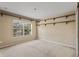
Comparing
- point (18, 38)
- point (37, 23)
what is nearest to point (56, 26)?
point (37, 23)

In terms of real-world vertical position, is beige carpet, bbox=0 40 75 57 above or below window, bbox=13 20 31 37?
below

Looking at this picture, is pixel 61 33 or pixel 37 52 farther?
pixel 61 33

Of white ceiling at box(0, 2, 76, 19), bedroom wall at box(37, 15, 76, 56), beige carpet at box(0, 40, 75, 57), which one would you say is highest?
white ceiling at box(0, 2, 76, 19)

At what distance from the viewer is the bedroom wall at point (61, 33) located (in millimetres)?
4096

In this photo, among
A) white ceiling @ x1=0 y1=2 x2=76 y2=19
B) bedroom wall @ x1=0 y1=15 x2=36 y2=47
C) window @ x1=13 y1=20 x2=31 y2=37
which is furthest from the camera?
window @ x1=13 y1=20 x2=31 y2=37

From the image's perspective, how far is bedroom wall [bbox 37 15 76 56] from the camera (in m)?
4.10

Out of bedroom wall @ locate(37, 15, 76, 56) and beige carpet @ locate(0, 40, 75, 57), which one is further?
bedroom wall @ locate(37, 15, 76, 56)

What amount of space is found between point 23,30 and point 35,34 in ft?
4.68

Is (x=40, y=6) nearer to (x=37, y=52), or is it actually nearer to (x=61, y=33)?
(x=37, y=52)

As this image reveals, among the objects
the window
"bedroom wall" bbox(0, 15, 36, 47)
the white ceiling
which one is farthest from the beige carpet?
the white ceiling

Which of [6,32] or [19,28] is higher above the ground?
[19,28]

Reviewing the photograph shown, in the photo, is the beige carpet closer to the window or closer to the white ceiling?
the window

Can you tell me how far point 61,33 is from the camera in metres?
4.64

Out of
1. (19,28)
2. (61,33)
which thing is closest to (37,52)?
(61,33)
